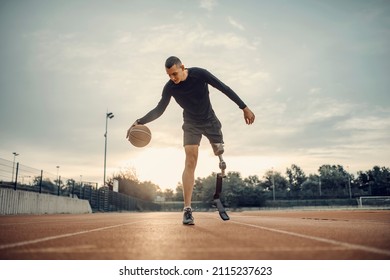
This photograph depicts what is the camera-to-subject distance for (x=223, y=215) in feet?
14.9

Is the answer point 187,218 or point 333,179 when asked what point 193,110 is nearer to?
point 187,218

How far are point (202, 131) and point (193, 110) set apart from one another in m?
0.34

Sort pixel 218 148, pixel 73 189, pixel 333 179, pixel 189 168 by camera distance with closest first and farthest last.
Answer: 1. pixel 189 168
2. pixel 218 148
3. pixel 73 189
4. pixel 333 179

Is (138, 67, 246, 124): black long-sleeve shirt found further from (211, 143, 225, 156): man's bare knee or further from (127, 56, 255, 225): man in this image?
(211, 143, 225, 156): man's bare knee

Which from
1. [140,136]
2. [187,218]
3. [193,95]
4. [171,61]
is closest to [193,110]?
[193,95]

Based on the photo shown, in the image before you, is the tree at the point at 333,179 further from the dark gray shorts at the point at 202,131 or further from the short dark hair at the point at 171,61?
the short dark hair at the point at 171,61

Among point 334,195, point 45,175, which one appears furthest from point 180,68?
point 334,195

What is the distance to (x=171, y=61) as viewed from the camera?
402 cm

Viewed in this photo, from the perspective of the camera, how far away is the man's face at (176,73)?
4020 millimetres

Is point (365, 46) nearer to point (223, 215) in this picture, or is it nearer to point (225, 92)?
point (225, 92)

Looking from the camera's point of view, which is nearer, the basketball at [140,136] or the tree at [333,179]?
the basketball at [140,136]

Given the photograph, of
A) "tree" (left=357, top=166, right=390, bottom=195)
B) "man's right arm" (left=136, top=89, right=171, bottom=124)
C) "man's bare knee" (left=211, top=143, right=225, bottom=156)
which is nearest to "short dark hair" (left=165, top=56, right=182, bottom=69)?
"man's right arm" (left=136, top=89, right=171, bottom=124)

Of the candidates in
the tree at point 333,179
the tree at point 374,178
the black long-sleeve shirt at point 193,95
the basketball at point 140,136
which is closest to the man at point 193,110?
the black long-sleeve shirt at point 193,95

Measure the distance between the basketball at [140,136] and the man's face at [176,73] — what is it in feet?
3.30
